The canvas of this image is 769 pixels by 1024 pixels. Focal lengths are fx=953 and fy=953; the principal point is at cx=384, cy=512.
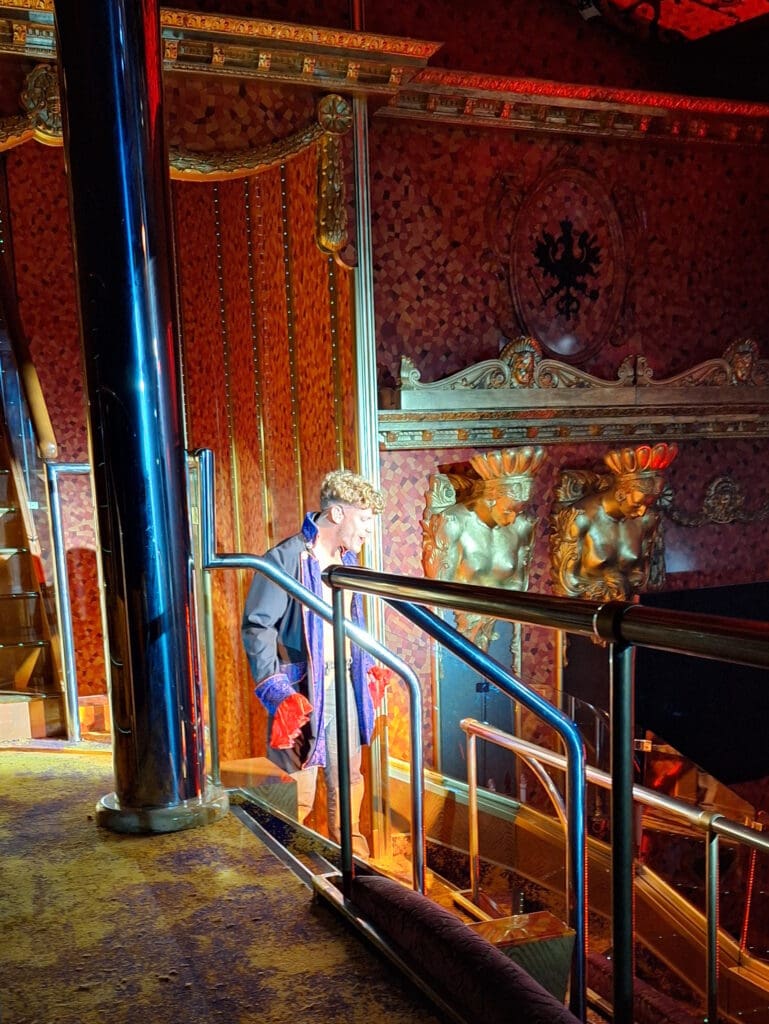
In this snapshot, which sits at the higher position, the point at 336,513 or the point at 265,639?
the point at 336,513

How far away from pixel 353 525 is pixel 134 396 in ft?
4.64

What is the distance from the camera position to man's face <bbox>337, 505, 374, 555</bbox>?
364cm

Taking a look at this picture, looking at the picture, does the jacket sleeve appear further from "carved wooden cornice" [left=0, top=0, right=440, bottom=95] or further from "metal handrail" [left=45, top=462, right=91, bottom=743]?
"carved wooden cornice" [left=0, top=0, right=440, bottom=95]

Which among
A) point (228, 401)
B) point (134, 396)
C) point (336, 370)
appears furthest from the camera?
point (228, 401)

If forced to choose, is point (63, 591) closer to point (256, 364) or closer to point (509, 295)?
point (256, 364)

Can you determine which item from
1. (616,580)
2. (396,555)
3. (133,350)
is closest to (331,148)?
(396,555)

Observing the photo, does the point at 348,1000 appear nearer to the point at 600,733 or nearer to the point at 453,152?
the point at 600,733

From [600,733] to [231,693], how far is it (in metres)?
3.08

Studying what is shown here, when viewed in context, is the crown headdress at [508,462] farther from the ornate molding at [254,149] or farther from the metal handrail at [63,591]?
the metal handrail at [63,591]

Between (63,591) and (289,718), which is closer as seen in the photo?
(289,718)

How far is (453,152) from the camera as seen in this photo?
505cm

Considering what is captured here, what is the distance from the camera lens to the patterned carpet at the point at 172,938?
1.69m

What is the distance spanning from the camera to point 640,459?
539cm

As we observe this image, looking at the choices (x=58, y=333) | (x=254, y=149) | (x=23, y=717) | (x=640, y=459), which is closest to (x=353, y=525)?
(x=23, y=717)
